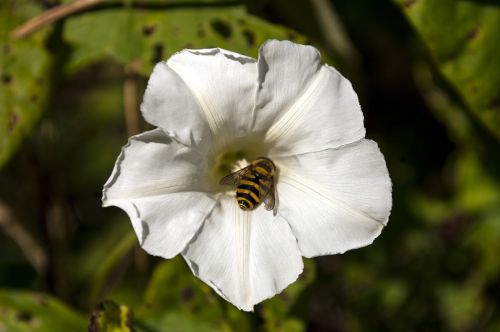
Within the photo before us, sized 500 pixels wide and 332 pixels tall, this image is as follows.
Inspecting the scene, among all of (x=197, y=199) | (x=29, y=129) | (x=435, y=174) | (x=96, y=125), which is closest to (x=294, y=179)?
(x=197, y=199)

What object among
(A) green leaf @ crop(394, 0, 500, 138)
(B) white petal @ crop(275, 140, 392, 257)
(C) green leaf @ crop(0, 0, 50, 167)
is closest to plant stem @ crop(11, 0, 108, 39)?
(C) green leaf @ crop(0, 0, 50, 167)

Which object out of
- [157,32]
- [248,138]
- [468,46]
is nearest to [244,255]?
[248,138]

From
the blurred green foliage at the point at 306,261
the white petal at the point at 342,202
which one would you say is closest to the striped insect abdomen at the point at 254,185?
the white petal at the point at 342,202

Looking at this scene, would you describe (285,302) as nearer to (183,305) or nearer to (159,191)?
(183,305)

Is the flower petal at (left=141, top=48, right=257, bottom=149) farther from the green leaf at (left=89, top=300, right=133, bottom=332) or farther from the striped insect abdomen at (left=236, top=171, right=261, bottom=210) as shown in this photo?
the green leaf at (left=89, top=300, right=133, bottom=332)

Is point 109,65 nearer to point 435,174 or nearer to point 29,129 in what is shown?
point 29,129
